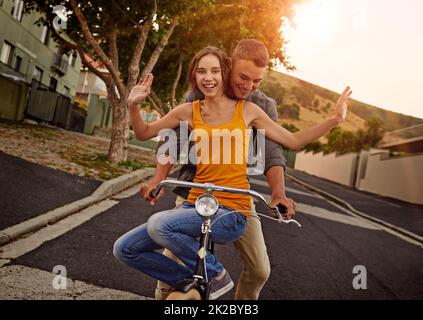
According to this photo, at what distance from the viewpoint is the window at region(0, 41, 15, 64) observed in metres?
23.3

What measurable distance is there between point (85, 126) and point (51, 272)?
87.3ft

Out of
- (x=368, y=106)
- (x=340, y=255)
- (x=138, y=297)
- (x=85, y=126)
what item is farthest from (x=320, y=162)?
(x=368, y=106)

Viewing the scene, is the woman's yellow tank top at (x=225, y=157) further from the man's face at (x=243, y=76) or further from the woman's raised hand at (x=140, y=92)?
the woman's raised hand at (x=140, y=92)

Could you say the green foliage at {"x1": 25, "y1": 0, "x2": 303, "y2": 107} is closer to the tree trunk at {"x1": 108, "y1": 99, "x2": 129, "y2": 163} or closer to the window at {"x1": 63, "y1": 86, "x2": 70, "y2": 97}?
the tree trunk at {"x1": 108, "y1": 99, "x2": 129, "y2": 163}

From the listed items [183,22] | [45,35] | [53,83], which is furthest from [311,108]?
[183,22]

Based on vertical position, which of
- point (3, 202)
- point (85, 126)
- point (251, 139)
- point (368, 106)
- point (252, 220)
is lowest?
point (3, 202)

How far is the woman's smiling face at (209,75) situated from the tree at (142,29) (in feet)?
32.2

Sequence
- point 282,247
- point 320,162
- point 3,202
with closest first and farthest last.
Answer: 1. point 3,202
2. point 282,247
3. point 320,162

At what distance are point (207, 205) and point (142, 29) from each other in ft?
37.4

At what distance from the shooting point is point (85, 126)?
29.3 m

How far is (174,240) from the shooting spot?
225 centimetres

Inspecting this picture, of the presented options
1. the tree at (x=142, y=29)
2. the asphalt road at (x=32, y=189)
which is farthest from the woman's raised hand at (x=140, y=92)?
the tree at (x=142, y=29)
